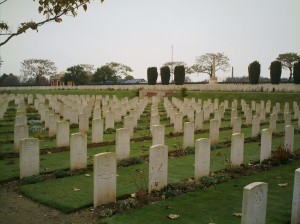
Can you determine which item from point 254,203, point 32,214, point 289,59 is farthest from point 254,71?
point 254,203

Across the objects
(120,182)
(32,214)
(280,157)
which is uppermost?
(280,157)

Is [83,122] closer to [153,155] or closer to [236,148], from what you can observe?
[236,148]

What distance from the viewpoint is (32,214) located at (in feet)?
19.9

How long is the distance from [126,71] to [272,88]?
223 ft

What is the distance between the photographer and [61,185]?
7664mm

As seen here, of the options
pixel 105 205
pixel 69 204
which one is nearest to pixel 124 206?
pixel 105 205

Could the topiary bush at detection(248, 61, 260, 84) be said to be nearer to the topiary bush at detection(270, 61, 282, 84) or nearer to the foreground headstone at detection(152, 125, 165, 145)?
the topiary bush at detection(270, 61, 282, 84)

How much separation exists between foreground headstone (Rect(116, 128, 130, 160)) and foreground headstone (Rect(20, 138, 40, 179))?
2.45 meters

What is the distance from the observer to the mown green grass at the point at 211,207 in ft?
18.9

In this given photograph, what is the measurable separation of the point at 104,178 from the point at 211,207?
212 cm

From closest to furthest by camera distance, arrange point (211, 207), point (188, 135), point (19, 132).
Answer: point (211, 207) < point (19, 132) < point (188, 135)

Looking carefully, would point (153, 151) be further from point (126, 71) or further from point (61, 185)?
point (126, 71)

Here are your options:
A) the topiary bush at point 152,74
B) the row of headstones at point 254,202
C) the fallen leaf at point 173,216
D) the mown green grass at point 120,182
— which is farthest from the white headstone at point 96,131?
the topiary bush at point 152,74

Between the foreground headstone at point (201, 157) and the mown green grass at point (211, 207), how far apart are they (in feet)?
1.99
